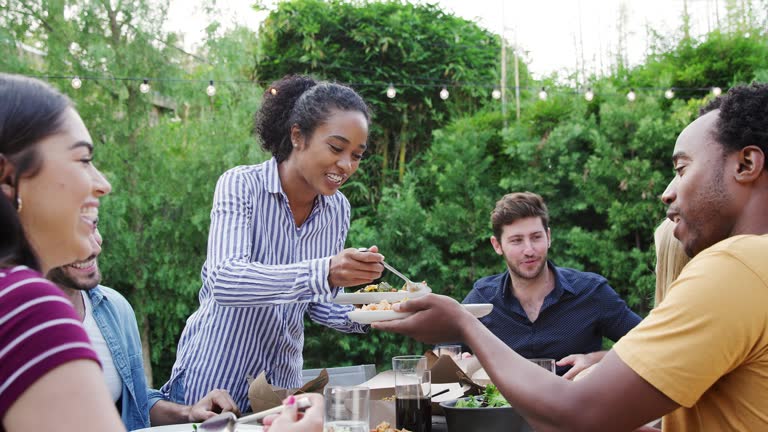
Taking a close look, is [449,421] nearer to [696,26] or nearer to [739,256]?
[739,256]

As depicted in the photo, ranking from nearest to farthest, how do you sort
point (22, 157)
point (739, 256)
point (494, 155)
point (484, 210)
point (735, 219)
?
point (22, 157) < point (739, 256) < point (735, 219) < point (484, 210) < point (494, 155)

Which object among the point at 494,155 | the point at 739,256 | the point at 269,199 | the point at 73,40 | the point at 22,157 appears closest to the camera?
the point at 22,157

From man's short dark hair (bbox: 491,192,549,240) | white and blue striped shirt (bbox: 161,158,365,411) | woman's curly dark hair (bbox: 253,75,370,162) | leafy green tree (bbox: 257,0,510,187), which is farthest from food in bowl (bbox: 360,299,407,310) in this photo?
leafy green tree (bbox: 257,0,510,187)

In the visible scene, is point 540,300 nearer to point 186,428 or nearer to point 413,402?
point 413,402

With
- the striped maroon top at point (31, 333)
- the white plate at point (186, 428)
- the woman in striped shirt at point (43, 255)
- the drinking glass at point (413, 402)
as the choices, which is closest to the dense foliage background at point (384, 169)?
the white plate at point (186, 428)

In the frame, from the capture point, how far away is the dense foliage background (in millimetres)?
6047

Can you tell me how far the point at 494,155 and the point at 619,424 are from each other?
5685 millimetres

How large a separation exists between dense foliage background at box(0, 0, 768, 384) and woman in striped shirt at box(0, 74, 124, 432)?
491 cm

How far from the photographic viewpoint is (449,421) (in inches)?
80.7

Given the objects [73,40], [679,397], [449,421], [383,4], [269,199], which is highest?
[383,4]

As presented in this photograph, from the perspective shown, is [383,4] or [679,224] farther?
[383,4]

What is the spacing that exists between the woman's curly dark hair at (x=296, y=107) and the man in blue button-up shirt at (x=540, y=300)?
1.68 metres

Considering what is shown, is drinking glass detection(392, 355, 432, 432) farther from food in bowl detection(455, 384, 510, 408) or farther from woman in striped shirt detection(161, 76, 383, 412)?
woman in striped shirt detection(161, 76, 383, 412)

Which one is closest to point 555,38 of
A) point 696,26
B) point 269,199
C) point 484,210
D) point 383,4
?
point 696,26
